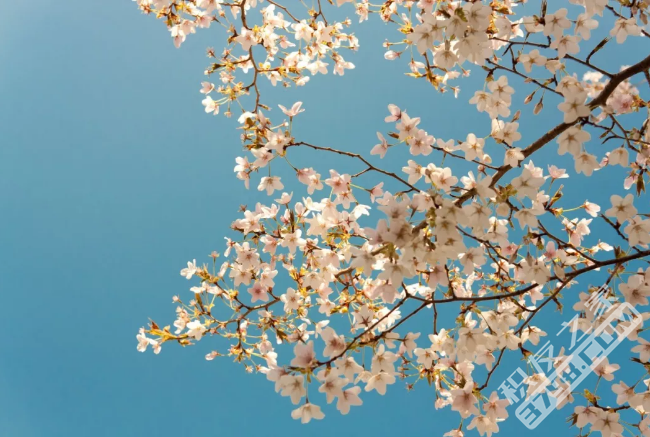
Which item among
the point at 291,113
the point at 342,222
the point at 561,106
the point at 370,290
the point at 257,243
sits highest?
the point at 291,113

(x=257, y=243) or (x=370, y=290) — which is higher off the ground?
(x=257, y=243)

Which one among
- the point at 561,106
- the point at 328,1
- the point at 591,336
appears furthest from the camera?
the point at 328,1

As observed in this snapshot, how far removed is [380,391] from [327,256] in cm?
102

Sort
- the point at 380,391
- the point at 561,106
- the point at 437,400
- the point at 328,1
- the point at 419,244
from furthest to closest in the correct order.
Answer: the point at 328,1 < the point at 437,400 < the point at 380,391 < the point at 561,106 < the point at 419,244

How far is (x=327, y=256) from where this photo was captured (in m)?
3.12

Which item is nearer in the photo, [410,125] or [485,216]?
[485,216]

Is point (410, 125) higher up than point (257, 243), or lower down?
lower down

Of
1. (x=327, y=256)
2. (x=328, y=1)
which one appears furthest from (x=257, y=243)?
(x=328, y=1)

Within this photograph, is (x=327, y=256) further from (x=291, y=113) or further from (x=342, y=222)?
(x=291, y=113)

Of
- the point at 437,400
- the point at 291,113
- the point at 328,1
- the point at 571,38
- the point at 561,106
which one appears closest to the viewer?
the point at 561,106

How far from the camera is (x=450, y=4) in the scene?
335 centimetres

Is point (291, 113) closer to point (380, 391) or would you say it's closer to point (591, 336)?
point (380, 391)

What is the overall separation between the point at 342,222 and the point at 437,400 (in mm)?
1825

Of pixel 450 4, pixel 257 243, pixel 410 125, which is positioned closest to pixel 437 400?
pixel 257 243
